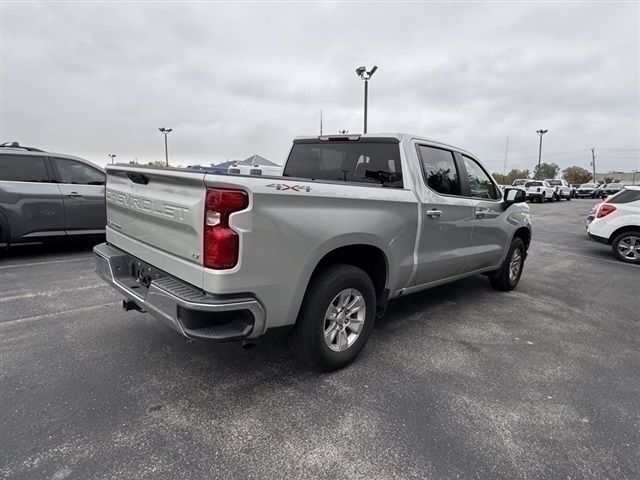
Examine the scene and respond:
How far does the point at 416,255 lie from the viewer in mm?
3717

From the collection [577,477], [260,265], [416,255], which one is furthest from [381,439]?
[416,255]

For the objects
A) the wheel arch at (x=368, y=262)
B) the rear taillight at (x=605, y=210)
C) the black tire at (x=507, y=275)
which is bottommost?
the black tire at (x=507, y=275)

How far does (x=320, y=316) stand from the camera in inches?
113

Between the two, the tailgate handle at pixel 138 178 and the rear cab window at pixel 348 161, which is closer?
the tailgate handle at pixel 138 178

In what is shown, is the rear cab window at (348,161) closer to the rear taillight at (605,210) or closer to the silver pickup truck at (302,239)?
the silver pickup truck at (302,239)

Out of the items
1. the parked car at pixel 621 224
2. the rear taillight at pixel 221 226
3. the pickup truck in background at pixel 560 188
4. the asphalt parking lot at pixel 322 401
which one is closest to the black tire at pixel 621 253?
the parked car at pixel 621 224

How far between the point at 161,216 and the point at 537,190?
33600mm

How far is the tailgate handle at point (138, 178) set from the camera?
2.93m

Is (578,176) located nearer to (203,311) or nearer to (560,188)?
(560,188)

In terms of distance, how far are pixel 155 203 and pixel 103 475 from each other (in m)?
1.62

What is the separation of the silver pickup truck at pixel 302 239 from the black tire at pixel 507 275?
1.14 metres

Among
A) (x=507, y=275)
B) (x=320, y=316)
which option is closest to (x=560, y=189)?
(x=507, y=275)

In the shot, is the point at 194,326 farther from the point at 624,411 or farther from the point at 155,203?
the point at 624,411

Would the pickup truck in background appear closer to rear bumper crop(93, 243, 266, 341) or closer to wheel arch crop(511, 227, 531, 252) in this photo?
wheel arch crop(511, 227, 531, 252)
